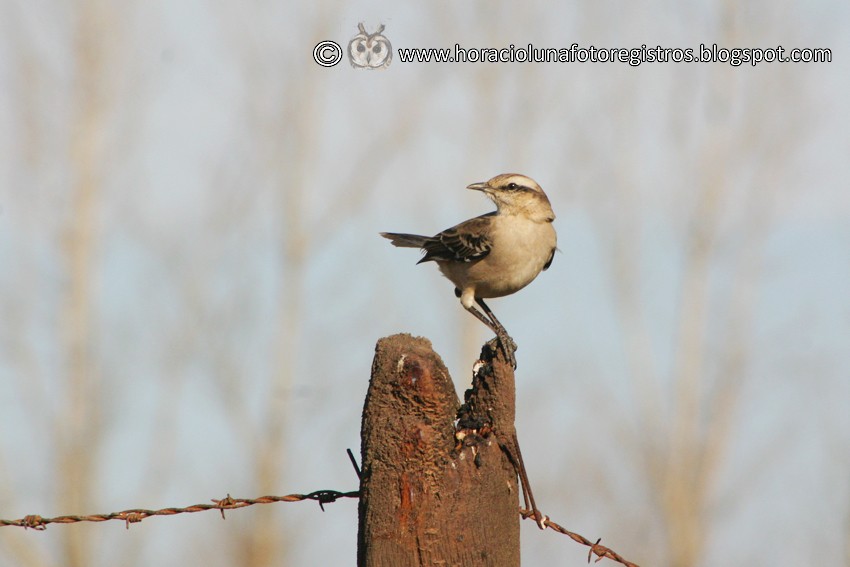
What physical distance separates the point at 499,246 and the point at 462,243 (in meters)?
0.29

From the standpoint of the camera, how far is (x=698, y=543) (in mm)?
16688

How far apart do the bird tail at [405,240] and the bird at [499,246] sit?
0.03 metres

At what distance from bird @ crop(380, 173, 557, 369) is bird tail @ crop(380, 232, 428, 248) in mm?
33

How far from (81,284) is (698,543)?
10.5 meters

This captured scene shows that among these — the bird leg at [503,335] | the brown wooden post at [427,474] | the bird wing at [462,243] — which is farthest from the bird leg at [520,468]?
the bird wing at [462,243]

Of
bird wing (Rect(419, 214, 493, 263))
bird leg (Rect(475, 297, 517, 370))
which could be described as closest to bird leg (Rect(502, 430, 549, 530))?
bird leg (Rect(475, 297, 517, 370))

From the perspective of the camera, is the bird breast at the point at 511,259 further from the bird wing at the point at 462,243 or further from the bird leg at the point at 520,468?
the bird leg at the point at 520,468

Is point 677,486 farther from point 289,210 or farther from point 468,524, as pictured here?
point 468,524

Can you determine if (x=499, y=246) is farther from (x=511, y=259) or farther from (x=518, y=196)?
(x=518, y=196)

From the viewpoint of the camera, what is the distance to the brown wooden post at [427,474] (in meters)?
3.17

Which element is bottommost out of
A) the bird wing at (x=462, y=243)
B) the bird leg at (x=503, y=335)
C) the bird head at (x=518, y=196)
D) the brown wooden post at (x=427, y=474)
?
the brown wooden post at (x=427, y=474)

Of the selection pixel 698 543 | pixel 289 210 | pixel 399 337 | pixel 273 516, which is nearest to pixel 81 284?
pixel 289 210

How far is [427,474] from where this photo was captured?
10.6 ft

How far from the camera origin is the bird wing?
6207 mm
